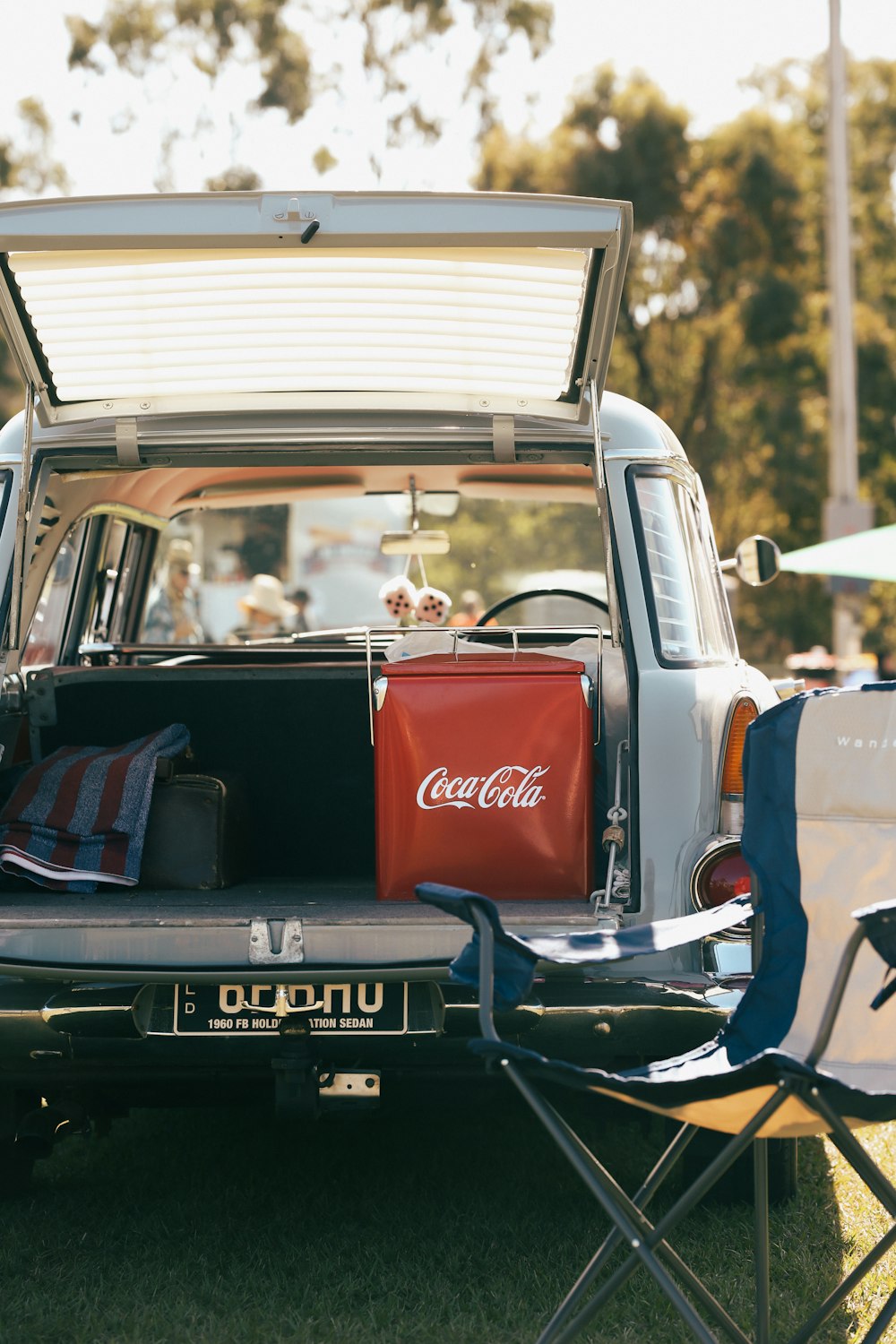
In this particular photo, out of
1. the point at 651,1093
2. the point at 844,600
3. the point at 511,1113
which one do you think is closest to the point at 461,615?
the point at 511,1113

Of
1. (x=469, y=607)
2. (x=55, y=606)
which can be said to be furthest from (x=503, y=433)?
(x=469, y=607)

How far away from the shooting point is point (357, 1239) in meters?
3.85

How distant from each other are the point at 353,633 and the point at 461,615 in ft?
4.29

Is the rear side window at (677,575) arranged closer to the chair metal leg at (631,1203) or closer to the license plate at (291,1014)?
the license plate at (291,1014)

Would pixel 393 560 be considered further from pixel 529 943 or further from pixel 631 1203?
pixel 631 1203

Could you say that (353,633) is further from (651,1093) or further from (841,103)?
(841,103)

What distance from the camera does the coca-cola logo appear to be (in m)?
3.69

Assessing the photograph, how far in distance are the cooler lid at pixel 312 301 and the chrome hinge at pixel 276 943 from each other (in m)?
1.40

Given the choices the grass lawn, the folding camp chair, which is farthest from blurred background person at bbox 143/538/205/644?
the folding camp chair

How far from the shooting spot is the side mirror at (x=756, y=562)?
5.12 meters

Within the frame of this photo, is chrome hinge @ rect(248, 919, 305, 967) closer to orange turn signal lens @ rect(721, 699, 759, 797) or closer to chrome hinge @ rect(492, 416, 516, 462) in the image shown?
orange turn signal lens @ rect(721, 699, 759, 797)

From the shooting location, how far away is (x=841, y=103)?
19422 millimetres

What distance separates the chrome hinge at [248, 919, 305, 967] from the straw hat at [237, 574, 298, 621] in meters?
3.29

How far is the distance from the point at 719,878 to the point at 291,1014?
1.01 meters
